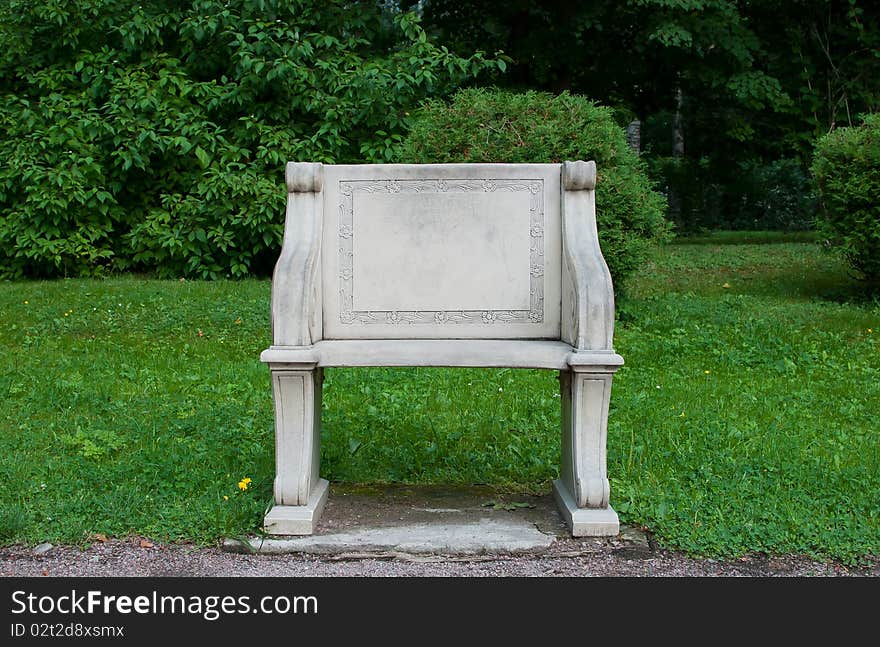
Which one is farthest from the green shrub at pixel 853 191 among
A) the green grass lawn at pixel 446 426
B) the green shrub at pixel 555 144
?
the green shrub at pixel 555 144

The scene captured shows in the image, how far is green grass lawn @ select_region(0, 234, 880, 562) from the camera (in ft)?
12.5

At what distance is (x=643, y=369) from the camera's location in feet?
21.2

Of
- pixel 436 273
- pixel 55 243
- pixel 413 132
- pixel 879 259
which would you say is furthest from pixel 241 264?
pixel 436 273

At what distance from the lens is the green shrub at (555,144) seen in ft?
24.9

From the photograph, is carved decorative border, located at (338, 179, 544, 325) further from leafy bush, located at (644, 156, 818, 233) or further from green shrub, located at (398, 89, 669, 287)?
leafy bush, located at (644, 156, 818, 233)

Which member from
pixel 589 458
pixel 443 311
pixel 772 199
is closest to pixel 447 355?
pixel 443 311

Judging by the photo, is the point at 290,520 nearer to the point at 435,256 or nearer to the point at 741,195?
the point at 435,256

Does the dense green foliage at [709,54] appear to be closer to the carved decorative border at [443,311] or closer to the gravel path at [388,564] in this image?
the carved decorative border at [443,311]

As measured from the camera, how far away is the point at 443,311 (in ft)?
13.1

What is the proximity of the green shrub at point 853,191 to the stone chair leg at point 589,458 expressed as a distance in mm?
6174

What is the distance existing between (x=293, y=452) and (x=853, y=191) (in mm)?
6918

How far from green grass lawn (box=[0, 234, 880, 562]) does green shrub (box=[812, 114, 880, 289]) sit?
33.3 inches

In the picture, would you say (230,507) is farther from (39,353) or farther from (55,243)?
(55,243)

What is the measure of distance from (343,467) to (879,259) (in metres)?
6.50
